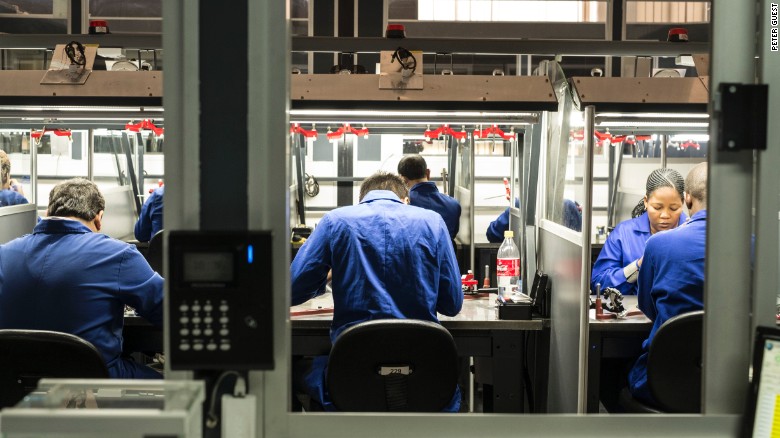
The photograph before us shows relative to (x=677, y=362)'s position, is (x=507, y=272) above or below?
above

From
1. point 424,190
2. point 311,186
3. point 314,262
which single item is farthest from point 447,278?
point 311,186

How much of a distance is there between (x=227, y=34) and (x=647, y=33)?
229 inches

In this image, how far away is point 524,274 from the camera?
3.95 m

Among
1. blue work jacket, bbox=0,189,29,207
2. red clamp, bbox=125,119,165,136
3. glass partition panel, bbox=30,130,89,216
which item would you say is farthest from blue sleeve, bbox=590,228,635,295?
glass partition panel, bbox=30,130,89,216

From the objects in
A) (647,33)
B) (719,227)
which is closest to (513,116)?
(719,227)

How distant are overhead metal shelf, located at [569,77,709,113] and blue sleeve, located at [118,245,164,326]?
1.67 m

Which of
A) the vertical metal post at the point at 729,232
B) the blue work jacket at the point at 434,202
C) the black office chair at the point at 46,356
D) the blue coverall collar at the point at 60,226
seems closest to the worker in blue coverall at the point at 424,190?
the blue work jacket at the point at 434,202

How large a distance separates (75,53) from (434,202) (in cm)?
268

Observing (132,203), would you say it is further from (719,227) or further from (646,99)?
(719,227)

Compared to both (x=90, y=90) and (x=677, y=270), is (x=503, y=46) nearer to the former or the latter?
(x=677, y=270)

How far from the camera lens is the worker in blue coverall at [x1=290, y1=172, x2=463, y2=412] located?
2.76 m

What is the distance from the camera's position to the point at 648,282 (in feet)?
9.62

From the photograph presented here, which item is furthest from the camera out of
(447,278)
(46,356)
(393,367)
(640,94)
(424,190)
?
(424,190)

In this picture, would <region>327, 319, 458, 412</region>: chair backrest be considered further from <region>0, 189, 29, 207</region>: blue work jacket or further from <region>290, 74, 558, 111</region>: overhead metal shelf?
<region>0, 189, 29, 207</region>: blue work jacket
